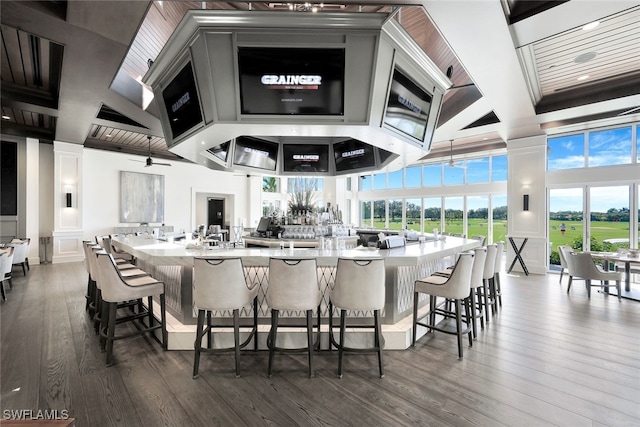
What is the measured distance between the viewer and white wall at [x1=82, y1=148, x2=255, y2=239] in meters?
9.11

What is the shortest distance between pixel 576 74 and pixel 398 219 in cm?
801

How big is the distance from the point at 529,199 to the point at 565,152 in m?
1.65

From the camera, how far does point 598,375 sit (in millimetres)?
2775

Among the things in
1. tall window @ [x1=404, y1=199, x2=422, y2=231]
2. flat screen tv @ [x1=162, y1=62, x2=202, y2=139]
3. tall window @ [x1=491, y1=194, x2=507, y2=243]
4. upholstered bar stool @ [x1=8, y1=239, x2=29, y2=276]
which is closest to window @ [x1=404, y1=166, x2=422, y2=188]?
tall window @ [x1=404, y1=199, x2=422, y2=231]

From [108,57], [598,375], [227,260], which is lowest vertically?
[598,375]

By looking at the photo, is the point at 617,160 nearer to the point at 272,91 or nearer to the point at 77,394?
the point at 272,91

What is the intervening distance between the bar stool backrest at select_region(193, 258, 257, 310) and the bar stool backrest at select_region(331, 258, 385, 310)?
98 cm

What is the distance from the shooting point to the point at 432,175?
1126cm

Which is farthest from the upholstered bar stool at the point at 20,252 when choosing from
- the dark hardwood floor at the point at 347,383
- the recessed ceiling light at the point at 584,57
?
the recessed ceiling light at the point at 584,57

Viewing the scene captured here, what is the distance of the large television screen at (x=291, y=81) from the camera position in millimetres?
2801

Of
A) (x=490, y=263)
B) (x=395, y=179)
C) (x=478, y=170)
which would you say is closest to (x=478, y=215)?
(x=478, y=170)

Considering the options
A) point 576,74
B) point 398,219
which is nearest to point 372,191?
point 398,219

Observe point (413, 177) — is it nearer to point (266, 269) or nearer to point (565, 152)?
point (565, 152)

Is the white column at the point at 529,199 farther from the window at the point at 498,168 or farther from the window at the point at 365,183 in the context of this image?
the window at the point at 365,183
